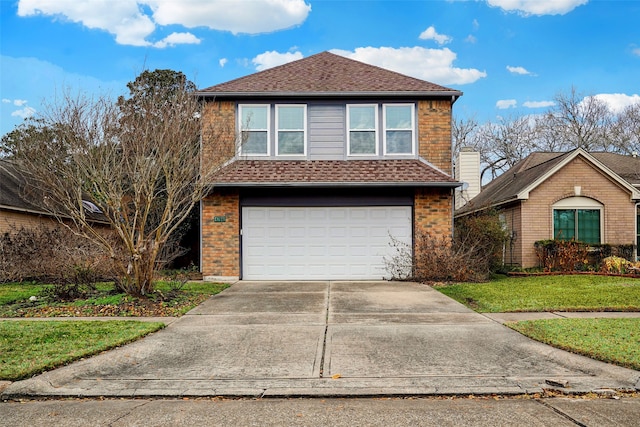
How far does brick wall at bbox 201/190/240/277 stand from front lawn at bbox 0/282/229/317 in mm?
2632

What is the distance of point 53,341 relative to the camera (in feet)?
21.7

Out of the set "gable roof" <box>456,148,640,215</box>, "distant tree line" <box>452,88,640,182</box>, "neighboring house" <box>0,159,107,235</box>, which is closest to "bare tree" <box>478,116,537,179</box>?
"distant tree line" <box>452,88,640,182</box>

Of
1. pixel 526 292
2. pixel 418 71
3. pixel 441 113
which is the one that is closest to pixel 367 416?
pixel 526 292

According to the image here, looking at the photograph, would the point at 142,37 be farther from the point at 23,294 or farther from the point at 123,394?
the point at 123,394

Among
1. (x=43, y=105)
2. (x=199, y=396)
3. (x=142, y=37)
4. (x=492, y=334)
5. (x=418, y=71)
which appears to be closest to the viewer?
(x=199, y=396)

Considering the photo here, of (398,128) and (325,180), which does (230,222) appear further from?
(398,128)

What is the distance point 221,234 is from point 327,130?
171 inches

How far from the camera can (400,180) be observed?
13.8 metres

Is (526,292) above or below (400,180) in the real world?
below

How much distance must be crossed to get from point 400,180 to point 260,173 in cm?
390

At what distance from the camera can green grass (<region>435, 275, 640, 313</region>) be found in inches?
360

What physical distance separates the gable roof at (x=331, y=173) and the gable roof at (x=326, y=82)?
1992 mm

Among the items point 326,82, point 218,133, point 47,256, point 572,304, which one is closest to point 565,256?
point 572,304

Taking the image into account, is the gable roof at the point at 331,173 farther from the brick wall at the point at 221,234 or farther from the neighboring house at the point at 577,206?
the neighboring house at the point at 577,206
